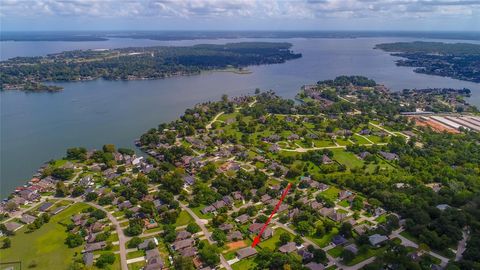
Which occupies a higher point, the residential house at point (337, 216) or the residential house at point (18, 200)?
the residential house at point (18, 200)

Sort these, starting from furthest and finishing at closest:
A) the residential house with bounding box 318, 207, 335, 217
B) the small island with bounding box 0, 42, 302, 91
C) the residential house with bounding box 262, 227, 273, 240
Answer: the small island with bounding box 0, 42, 302, 91 → the residential house with bounding box 318, 207, 335, 217 → the residential house with bounding box 262, 227, 273, 240

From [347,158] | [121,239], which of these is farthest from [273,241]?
[347,158]

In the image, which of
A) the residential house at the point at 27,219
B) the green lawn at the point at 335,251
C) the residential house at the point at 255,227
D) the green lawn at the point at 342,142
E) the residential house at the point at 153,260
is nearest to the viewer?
the residential house at the point at 153,260

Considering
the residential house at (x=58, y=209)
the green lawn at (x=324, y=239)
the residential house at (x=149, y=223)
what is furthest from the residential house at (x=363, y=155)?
the residential house at (x=58, y=209)

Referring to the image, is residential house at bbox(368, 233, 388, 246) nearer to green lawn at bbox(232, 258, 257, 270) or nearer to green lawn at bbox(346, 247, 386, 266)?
green lawn at bbox(346, 247, 386, 266)

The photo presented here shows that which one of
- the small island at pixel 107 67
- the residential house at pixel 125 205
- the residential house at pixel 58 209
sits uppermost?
the small island at pixel 107 67

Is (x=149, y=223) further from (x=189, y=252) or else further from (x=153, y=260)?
(x=189, y=252)

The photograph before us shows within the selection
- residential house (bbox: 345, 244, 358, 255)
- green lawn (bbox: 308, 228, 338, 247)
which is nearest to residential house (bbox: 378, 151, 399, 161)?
green lawn (bbox: 308, 228, 338, 247)

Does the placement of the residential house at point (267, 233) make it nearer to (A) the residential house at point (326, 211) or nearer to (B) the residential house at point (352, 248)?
(A) the residential house at point (326, 211)
